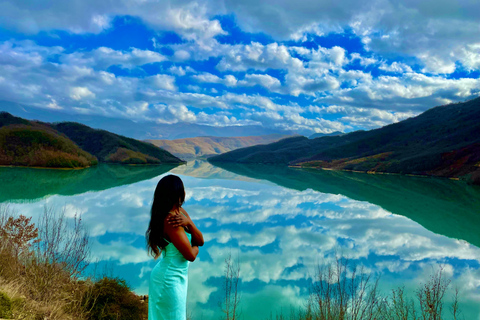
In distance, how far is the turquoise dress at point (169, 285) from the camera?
309 centimetres

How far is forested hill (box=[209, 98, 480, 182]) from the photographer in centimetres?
6825

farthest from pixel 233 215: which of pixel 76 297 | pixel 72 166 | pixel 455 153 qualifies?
pixel 455 153

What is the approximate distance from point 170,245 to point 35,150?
56.2m

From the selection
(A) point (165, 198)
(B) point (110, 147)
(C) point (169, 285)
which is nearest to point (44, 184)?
(C) point (169, 285)

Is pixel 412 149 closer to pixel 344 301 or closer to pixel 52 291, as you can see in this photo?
pixel 344 301

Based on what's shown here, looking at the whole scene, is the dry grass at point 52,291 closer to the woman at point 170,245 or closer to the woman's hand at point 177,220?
the woman at point 170,245

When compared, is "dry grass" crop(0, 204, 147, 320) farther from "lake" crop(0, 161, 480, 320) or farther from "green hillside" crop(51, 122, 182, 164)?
"green hillside" crop(51, 122, 182, 164)

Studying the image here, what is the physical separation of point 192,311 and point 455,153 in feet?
263

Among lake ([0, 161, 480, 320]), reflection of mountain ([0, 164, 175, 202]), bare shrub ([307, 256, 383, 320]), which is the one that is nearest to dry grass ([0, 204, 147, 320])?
lake ([0, 161, 480, 320])

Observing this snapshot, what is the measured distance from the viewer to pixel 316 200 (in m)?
25.6

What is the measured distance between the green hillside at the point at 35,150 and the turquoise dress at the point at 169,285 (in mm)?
52047

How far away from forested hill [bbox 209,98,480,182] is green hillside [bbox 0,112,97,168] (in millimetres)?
66831

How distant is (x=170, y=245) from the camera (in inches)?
121

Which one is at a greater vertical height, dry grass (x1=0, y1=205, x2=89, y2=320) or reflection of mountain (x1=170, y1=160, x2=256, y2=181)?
reflection of mountain (x1=170, y1=160, x2=256, y2=181)
